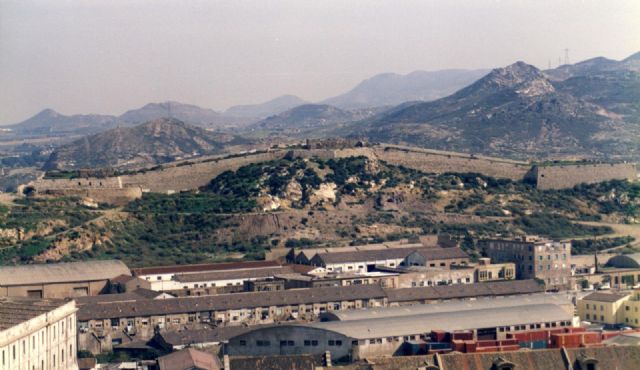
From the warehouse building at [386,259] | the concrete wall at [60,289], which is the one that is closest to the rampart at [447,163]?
the warehouse building at [386,259]

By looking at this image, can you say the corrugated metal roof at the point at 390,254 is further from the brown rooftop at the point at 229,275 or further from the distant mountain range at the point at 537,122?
the distant mountain range at the point at 537,122

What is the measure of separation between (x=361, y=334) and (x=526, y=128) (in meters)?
80.0

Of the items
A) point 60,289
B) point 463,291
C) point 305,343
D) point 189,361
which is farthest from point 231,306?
point 189,361

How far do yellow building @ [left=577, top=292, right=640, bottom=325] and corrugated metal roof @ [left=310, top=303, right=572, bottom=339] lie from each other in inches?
88.0

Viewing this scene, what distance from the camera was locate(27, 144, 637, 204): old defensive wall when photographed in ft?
219

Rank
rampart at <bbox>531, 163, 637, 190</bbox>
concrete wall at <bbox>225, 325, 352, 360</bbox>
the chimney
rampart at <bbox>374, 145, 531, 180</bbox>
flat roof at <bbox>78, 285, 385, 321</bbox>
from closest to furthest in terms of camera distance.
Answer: the chimney < concrete wall at <bbox>225, 325, 352, 360</bbox> < flat roof at <bbox>78, 285, 385, 321</bbox> < rampart at <bbox>531, 163, 637, 190</bbox> < rampart at <bbox>374, 145, 531, 180</bbox>

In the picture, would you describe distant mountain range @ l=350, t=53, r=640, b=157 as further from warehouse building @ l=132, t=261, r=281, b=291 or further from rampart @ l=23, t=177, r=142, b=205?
warehouse building @ l=132, t=261, r=281, b=291

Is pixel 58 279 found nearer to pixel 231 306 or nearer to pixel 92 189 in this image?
pixel 231 306

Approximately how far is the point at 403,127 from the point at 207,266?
7625 cm

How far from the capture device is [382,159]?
238ft

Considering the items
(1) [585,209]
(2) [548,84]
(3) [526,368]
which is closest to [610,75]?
(2) [548,84]

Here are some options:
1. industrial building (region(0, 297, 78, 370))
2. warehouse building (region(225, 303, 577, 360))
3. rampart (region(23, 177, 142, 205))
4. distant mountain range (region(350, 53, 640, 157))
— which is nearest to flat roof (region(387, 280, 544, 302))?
warehouse building (region(225, 303, 577, 360))

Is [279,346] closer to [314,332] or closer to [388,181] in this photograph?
[314,332]

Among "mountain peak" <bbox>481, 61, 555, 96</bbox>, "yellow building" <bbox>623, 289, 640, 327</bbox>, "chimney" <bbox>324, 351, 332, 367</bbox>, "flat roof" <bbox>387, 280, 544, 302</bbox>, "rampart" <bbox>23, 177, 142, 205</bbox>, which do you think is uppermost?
"mountain peak" <bbox>481, 61, 555, 96</bbox>
